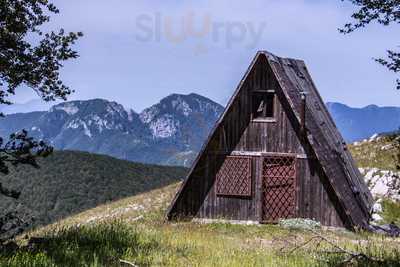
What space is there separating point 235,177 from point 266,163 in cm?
173

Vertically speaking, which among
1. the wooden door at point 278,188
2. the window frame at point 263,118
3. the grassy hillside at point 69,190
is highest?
the window frame at point 263,118

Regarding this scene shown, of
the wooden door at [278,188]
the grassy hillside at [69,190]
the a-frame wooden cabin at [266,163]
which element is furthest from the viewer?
the grassy hillside at [69,190]

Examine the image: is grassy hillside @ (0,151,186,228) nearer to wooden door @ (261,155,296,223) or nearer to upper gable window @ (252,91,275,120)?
wooden door @ (261,155,296,223)

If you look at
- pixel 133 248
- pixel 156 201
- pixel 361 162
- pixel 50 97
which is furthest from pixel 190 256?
pixel 156 201

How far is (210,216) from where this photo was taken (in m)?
29.4

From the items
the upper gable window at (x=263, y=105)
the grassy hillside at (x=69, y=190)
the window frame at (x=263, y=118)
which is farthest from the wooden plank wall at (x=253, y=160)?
the grassy hillside at (x=69, y=190)

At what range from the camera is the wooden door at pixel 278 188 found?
93.4 feet

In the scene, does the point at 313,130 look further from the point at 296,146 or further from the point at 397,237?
the point at 397,237

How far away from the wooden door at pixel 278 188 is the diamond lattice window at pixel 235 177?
32.0 inches

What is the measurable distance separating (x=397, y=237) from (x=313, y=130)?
664 centimetres

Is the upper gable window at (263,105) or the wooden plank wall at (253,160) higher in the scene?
the upper gable window at (263,105)

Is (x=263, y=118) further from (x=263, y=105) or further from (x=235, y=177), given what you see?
(x=235, y=177)

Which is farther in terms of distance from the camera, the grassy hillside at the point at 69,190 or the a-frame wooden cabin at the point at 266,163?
the grassy hillside at the point at 69,190

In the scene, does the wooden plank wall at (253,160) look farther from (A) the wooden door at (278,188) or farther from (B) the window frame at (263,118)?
(A) the wooden door at (278,188)
